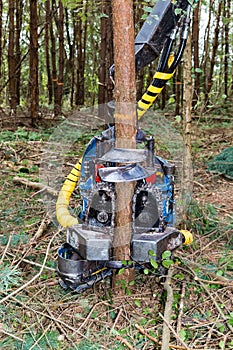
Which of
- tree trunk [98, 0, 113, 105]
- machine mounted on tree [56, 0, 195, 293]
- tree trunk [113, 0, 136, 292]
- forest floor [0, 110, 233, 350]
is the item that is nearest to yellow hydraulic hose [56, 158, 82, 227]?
machine mounted on tree [56, 0, 195, 293]

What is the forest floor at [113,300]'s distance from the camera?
274cm

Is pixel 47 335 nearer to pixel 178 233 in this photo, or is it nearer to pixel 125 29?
pixel 178 233

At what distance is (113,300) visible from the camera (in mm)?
3080

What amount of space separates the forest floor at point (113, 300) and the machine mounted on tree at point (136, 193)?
0.21 meters

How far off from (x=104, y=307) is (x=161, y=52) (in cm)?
181

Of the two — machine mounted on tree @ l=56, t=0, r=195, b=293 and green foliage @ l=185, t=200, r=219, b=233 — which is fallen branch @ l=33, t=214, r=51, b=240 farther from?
green foliage @ l=185, t=200, r=219, b=233

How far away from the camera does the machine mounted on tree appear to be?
2645 mm

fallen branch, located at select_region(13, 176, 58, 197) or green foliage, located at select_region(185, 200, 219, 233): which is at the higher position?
fallen branch, located at select_region(13, 176, 58, 197)

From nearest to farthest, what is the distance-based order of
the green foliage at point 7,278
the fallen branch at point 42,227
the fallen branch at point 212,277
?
1. the green foliage at point 7,278
2. the fallen branch at point 212,277
3. the fallen branch at point 42,227

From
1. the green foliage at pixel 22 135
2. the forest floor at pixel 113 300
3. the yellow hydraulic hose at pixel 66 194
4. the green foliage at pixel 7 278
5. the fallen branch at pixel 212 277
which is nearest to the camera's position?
the forest floor at pixel 113 300

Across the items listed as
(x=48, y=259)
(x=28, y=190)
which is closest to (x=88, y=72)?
(x=28, y=190)

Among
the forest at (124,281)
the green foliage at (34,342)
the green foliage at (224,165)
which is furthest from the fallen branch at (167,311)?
the green foliage at (224,165)

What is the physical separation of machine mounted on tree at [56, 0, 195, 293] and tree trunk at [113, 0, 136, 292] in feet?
0.15

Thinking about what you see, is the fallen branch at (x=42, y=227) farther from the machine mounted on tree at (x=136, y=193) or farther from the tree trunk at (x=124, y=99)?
the tree trunk at (x=124, y=99)
